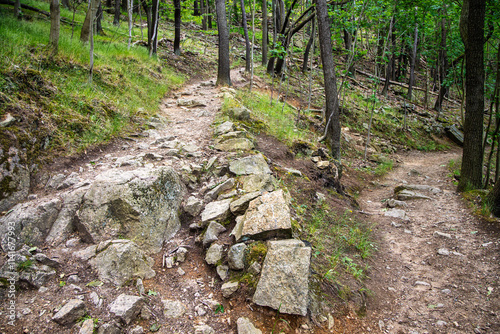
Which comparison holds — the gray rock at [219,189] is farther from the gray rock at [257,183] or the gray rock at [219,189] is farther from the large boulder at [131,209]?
the large boulder at [131,209]

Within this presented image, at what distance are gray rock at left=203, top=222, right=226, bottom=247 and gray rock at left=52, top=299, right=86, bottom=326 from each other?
1.38 m

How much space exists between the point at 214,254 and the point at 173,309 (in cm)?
74

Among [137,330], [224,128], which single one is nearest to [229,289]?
[137,330]

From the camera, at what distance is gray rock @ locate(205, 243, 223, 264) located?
310 cm

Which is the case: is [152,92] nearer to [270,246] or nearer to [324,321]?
[270,246]

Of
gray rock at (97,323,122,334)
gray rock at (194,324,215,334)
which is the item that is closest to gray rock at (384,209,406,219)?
gray rock at (194,324,215,334)

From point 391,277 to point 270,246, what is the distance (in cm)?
215

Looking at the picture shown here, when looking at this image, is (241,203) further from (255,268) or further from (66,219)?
(66,219)

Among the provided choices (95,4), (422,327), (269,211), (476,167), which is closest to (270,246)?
(269,211)

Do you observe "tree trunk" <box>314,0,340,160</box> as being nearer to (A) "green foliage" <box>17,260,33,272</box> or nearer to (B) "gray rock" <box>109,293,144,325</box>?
(B) "gray rock" <box>109,293,144,325</box>

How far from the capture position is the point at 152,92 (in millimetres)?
8562

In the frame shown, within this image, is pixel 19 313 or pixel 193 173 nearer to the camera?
pixel 19 313

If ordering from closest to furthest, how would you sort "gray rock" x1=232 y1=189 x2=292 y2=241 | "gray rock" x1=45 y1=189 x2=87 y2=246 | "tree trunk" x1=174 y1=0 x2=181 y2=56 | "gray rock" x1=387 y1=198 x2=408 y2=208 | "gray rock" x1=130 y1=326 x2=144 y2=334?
"gray rock" x1=130 y1=326 x2=144 y2=334, "gray rock" x1=45 y1=189 x2=87 y2=246, "gray rock" x1=232 y1=189 x2=292 y2=241, "gray rock" x1=387 y1=198 x2=408 y2=208, "tree trunk" x1=174 y1=0 x2=181 y2=56

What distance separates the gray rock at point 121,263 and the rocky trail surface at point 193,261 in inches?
0.4
